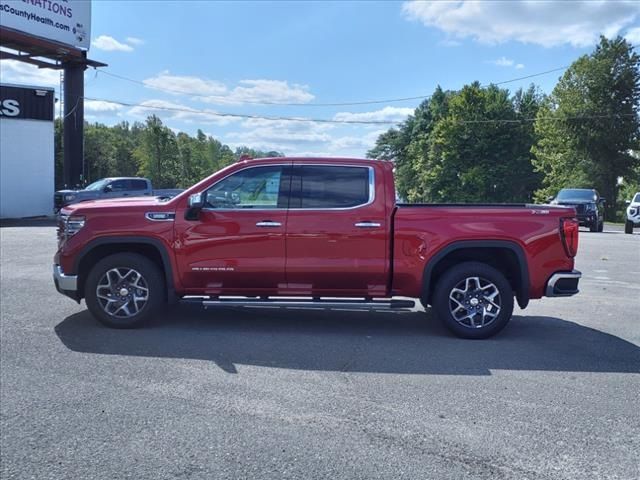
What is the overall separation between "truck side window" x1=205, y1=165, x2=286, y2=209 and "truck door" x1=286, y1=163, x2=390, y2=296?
0.25 metres

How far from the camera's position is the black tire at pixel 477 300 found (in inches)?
253

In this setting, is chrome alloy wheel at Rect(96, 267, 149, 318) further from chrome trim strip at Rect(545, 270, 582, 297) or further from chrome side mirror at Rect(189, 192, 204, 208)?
chrome trim strip at Rect(545, 270, 582, 297)

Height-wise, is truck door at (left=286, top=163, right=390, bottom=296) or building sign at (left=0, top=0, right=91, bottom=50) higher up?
building sign at (left=0, top=0, right=91, bottom=50)

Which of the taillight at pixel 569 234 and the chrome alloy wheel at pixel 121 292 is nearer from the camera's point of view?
the taillight at pixel 569 234

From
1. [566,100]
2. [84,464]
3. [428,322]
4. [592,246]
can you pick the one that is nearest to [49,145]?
[592,246]

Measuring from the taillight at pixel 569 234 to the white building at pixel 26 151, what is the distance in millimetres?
29650

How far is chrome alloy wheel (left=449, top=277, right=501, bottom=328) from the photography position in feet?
21.2

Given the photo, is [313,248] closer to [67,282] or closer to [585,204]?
[67,282]

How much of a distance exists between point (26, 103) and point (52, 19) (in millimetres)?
4666

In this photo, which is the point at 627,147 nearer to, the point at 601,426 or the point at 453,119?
the point at 453,119

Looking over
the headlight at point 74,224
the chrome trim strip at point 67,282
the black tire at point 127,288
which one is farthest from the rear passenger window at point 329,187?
the chrome trim strip at point 67,282

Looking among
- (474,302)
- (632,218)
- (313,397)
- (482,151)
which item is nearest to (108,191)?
(474,302)

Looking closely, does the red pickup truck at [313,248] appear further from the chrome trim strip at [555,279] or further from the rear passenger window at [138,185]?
the rear passenger window at [138,185]

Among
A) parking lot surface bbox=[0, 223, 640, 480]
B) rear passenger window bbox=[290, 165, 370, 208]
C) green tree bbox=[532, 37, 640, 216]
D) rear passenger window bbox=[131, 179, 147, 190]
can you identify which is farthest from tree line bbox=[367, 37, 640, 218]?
rear passenger window bbox=[290, 165, 370, 208]
